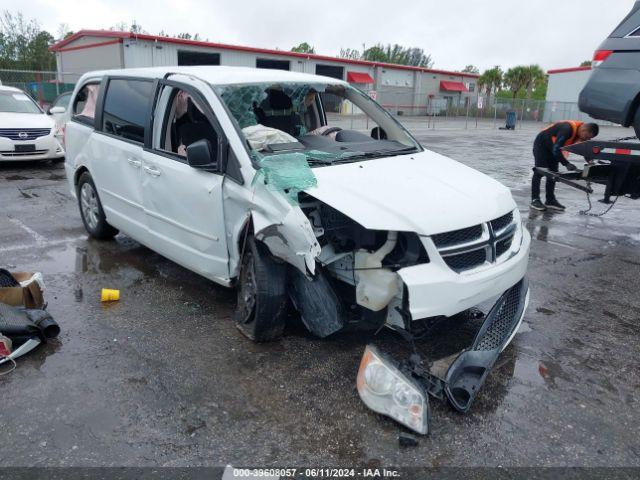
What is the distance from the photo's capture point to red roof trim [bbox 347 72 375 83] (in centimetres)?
4109

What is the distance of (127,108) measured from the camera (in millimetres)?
5098

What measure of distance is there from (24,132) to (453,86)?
45.2 m

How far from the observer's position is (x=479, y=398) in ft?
10.7

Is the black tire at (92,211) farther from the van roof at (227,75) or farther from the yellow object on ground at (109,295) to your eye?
the yellow object on ground at (109,295)

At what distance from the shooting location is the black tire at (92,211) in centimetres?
588

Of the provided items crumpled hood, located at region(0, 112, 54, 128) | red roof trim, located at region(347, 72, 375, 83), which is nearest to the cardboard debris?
crumpled hood, located at region(0, 112, 54, 128)

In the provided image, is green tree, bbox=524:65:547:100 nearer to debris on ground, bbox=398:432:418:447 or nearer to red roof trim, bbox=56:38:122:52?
red roof trim, bbox=56:38:122:52

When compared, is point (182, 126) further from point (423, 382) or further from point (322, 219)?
point (423, 382)

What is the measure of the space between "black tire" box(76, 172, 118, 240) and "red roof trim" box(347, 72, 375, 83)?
3658 cm

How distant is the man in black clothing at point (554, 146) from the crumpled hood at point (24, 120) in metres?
9.73

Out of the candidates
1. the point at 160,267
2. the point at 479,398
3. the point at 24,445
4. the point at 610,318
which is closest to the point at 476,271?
the point at 479,398

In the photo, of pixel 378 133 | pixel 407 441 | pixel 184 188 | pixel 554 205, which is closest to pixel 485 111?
pixel 554 205

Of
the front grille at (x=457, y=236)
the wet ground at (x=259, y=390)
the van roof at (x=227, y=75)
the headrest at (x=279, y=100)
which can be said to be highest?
the van roof at (x=227, y=75)

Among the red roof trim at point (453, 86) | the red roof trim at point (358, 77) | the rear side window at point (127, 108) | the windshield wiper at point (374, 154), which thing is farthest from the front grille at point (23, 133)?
the red roof trim at point (453, 86)
